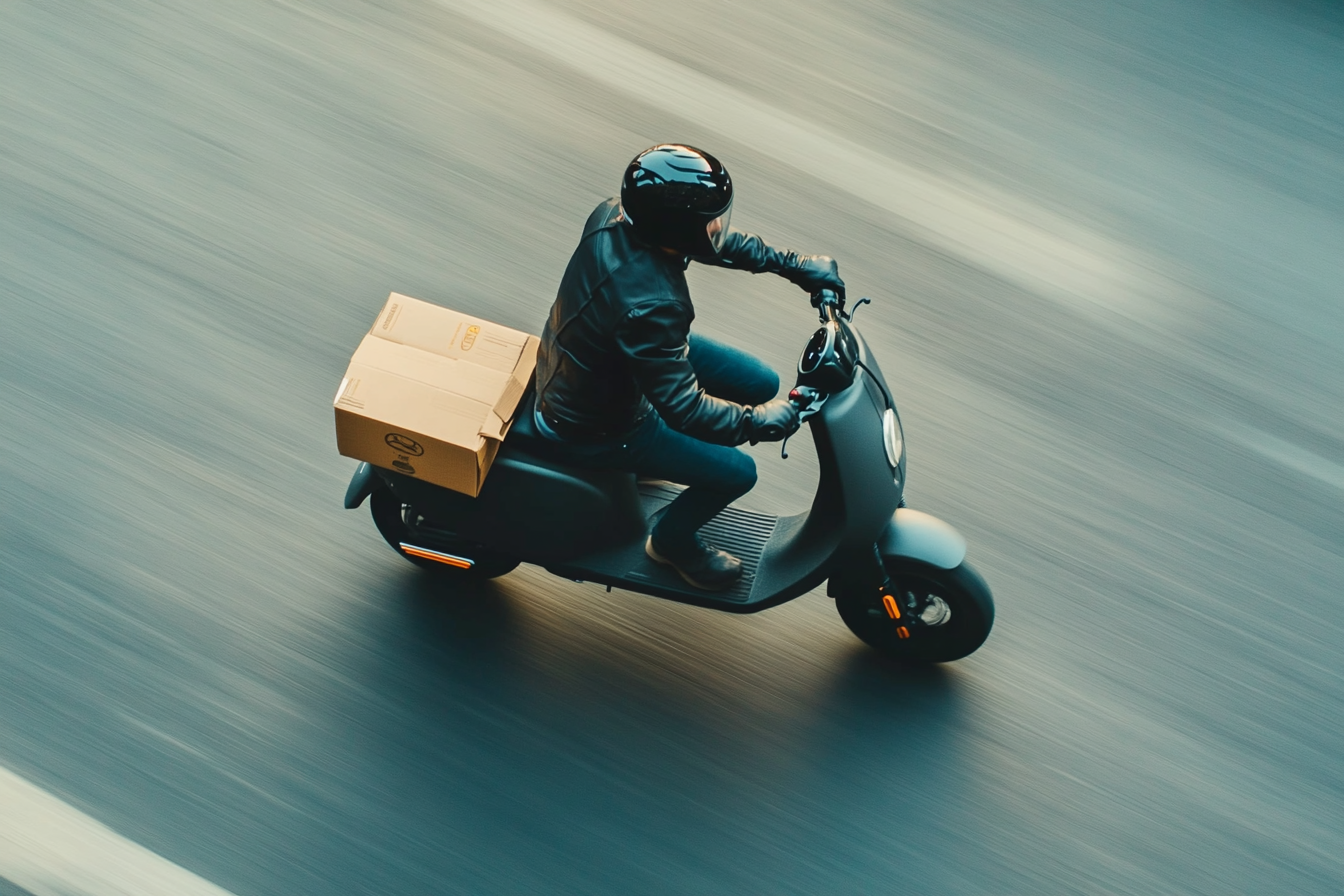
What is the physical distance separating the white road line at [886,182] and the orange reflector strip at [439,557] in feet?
7.93

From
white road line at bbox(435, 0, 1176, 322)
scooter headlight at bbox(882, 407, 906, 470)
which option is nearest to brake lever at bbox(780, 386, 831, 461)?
→ scooter headlight at bbox(882, 407, 906, 470)

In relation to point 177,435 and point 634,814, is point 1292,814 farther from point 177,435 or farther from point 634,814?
point 177,435

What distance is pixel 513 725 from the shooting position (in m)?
3.76

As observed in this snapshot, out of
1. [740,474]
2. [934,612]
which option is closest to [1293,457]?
[934,612]

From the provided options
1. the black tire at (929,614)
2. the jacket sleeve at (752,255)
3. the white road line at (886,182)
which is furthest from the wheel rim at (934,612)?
the white road line at (886,182)

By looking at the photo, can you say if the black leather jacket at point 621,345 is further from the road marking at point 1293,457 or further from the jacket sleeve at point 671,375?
the road marking at point 1293,457

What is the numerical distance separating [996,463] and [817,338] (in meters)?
1.46

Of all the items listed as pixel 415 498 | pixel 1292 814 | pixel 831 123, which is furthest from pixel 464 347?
pixel 1292 814

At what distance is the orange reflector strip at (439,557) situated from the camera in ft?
12.7

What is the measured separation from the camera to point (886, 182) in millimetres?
5223

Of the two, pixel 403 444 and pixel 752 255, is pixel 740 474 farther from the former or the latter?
pixel 403 444

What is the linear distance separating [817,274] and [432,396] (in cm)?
117

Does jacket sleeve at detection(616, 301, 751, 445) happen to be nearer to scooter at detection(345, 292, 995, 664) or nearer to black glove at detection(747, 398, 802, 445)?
black glove at detection(747, 398, 802, 445)

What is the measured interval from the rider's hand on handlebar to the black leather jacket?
299mm
